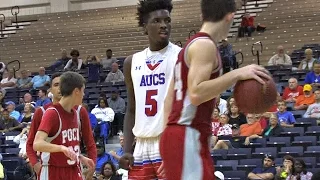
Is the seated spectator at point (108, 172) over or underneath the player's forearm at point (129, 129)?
underneath

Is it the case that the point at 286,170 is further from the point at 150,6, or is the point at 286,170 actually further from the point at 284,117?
the point at 150,6

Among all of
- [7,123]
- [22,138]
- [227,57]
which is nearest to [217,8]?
[22,138]

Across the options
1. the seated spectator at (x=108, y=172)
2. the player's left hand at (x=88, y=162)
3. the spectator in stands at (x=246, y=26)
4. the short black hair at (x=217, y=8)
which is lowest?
the seated spectator at (x=108, y=172)

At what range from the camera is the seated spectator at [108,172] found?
463 inches

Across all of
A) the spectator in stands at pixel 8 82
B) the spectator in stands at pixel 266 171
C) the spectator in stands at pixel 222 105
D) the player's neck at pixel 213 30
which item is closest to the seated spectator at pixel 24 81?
the spectator in stands at pixel 8 82

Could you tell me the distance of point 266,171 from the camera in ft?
37.1

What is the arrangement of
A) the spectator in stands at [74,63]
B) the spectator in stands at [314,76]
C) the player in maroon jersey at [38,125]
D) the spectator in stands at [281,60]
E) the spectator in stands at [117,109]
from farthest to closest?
the spectator in stands at [74,63] < the spectator in stands at [281,60] < the spectator in stands at [117,109] < the spectator in stands at [314,76] < the player in maroon jersey at [38,125]

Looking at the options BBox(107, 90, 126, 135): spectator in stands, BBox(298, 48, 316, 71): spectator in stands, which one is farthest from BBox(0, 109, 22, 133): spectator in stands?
BBox(298, 48, 316, 71): spectator in stands

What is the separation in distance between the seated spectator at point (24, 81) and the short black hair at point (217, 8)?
16889 mm

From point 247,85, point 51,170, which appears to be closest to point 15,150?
point 51,170

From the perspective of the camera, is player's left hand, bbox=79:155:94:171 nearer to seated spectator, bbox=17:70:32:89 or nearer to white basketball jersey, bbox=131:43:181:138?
white basketball jersey, bbox=131:43:181:138

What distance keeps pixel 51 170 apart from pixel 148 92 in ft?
4.71

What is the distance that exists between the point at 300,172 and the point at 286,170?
0.73ft

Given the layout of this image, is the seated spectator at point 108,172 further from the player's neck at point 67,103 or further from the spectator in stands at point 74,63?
the spectator in stands at point 74,63
